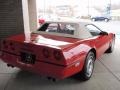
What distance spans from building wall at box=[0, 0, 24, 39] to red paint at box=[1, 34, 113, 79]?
2999 mm

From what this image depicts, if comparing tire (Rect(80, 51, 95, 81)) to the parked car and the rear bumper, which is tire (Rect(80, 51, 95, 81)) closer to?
the rear bumper

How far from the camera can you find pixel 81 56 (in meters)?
4.08

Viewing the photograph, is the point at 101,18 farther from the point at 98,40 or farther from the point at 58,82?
the point at 58,82

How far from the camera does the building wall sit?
7195 millimetres

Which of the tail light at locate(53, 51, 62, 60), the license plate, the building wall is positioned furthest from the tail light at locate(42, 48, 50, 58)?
the building wall

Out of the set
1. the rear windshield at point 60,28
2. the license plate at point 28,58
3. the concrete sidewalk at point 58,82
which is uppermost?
the rear windshield at point 60,28

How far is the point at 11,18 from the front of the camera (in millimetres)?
7254

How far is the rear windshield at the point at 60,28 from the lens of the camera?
4.78m

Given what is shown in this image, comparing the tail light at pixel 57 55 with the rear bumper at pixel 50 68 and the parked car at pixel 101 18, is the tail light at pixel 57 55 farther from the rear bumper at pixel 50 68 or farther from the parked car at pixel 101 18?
the parked car at pixel 101 18

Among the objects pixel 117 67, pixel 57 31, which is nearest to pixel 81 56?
pixel 57 31

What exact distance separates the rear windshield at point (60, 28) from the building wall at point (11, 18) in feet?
7.30

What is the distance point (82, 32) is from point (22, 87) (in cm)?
181

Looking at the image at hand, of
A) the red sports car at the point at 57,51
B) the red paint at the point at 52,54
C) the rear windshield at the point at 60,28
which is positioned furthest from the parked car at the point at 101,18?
the red paint at the point at 52,54

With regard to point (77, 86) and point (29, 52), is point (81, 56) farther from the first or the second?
point (29, 52)
